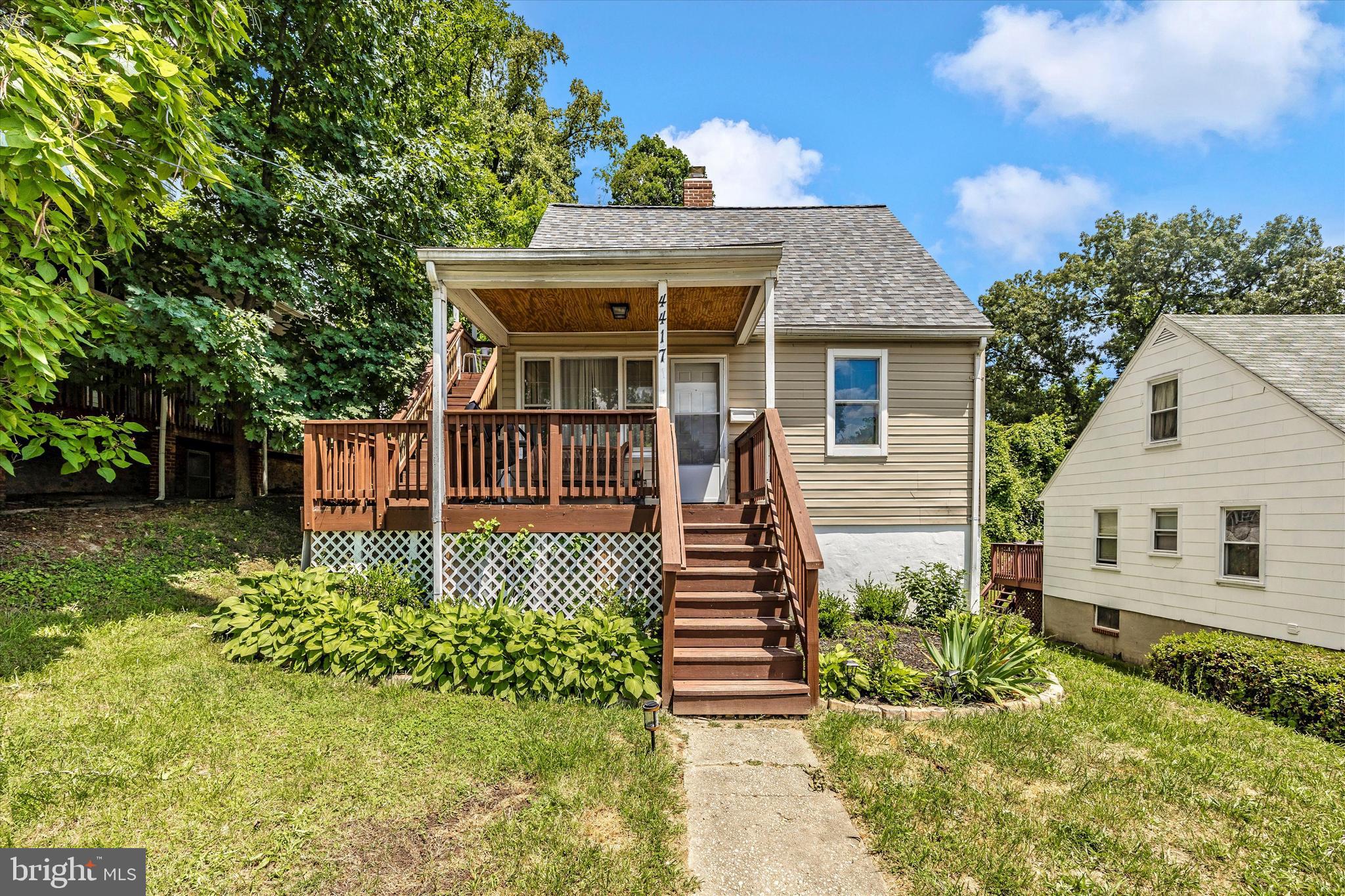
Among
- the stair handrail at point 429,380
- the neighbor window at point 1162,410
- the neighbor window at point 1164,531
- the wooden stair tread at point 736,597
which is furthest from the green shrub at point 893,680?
the neighbor window at point 1162,410

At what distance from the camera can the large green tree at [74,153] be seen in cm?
312

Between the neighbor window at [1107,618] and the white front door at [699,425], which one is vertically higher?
the white front door at [699,425]

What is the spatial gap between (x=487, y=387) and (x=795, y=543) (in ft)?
16.4

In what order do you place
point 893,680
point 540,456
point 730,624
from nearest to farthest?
point 893,680
point 730,624
point 540,456

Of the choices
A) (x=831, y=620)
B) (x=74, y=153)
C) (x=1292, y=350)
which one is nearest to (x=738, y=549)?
(x=831, y=620)

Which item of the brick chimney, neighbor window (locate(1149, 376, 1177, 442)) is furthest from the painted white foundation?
the brick chimney

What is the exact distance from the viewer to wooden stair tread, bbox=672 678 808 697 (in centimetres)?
466

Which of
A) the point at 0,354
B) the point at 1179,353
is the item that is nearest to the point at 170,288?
the point at 0,354

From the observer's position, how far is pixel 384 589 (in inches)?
233

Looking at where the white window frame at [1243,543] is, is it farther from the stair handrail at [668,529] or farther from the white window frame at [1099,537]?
the stair handrail at [668,529]

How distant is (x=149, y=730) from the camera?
3840mm

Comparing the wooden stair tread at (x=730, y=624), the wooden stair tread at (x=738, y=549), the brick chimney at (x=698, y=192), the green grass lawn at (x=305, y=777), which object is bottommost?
the green grass lawn at (x=305, y=777)

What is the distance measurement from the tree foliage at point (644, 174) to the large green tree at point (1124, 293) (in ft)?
52.7

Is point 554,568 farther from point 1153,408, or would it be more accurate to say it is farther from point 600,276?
point 1153,408
